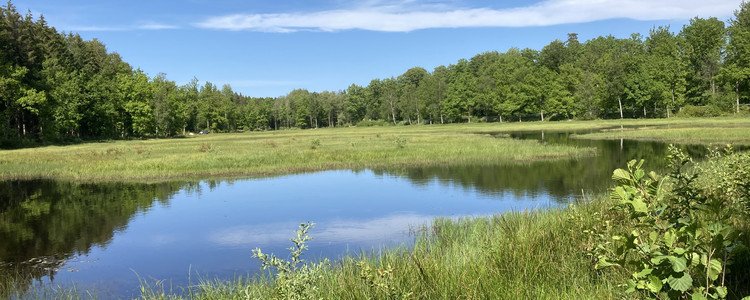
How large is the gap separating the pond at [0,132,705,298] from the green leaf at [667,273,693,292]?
904 centimetres

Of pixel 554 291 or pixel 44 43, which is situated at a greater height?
pixel 44 43

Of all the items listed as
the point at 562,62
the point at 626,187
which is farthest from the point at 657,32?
the point at 626,187

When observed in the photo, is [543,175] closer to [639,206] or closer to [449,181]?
[449,181]

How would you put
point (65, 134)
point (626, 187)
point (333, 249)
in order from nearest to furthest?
point (626, 187)
point (333, 249)
point (65, 134)

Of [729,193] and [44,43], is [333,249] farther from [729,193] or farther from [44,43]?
[44,43]

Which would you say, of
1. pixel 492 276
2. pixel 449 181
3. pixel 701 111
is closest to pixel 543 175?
pixel 449 181

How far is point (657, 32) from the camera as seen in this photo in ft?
387

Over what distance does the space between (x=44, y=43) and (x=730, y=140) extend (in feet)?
282

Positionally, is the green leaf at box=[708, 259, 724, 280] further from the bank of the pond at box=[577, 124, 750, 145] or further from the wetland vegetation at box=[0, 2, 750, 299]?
the bank of the pond at box=[577, 124, 750, 145]

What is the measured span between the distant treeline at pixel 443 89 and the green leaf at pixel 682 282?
67196 millimetres

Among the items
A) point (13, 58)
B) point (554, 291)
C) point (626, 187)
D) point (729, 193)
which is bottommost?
point (554, 291)

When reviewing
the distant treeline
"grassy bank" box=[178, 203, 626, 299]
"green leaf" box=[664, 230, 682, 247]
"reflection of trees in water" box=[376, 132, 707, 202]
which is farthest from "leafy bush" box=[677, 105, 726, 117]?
"green leaf" box=[664, 230, 682, 247]

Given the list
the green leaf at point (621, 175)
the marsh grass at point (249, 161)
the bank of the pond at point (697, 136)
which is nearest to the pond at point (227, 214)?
the marsh grass at point (249, 161)

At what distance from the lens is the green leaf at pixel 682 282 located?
3.71 meters
